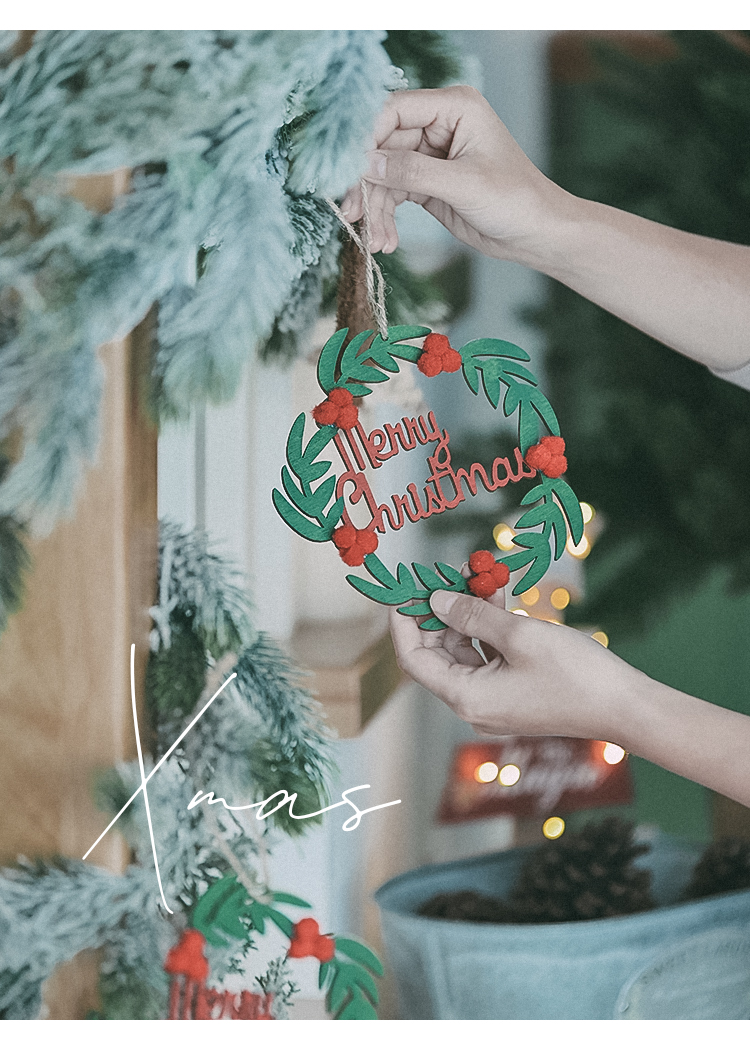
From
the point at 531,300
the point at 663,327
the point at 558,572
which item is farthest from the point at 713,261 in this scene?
the point at 558,572

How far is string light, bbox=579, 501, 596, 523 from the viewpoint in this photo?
736 millimetres

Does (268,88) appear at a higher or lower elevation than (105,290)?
higher

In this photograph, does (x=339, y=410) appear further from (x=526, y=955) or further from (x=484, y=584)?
(x=526, y=955)

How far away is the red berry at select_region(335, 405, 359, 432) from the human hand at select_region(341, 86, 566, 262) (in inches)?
5.9

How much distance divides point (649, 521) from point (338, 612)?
0.31 metres

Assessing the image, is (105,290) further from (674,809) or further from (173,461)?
(674,809)

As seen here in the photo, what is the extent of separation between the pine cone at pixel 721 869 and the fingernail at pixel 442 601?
0.35 m

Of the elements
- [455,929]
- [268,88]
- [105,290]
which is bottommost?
[455,929]

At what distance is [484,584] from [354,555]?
0.12 m

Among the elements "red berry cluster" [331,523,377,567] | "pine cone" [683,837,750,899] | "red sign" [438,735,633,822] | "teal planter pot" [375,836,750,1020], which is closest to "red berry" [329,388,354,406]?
"red berry cluster" [331,523,377,567]

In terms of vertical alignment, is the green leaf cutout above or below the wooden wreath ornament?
below

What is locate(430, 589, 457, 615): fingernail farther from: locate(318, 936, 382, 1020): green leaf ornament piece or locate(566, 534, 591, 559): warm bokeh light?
locate(318, 936, 382, 1020): green leaf ornament piece

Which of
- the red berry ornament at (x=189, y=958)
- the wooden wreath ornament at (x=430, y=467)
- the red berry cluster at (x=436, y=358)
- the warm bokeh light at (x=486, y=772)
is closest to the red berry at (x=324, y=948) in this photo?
the red berry ornament at (x=189, y=958)

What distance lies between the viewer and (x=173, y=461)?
71cm
